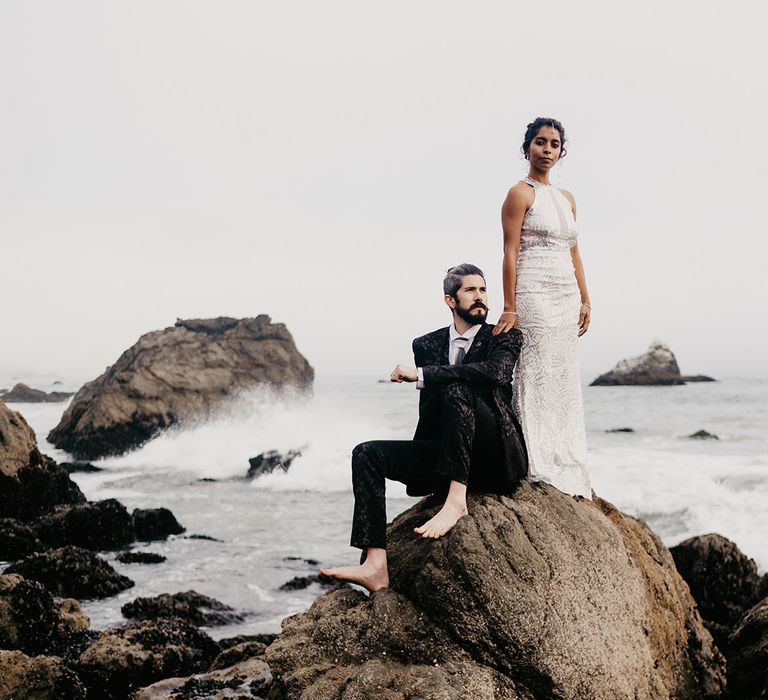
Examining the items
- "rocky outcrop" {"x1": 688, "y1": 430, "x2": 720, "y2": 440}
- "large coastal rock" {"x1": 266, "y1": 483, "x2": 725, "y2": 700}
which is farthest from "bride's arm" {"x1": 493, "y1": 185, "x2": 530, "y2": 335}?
"rocky outcrop" {"x1": 688, "y1": 430, "x2": 720, "y2": 440}

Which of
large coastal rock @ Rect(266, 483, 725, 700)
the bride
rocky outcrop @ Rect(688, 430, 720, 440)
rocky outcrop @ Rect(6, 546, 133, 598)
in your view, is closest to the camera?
large coastal rock @ Rect(266, 483, 725, 700)

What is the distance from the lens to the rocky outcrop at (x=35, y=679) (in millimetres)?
6340

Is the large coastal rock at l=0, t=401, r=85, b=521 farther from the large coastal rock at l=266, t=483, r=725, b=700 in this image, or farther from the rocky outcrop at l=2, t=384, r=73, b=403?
the rocky outcrop at l=2, t=384, r=73, b=403

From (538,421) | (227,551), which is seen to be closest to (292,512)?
(227,551)

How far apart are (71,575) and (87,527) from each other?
335 centimetres

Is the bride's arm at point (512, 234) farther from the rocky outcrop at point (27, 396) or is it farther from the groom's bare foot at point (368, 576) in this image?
the rocky outcrop at point (27, 396)

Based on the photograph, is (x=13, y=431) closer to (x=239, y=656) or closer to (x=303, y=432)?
(x=239, y=656)

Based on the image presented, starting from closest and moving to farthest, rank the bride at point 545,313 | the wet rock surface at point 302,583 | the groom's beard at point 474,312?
1. the groom's beard at point 474,312
2. the bride at point 545,313
3. the wet rock surface at point 302,583

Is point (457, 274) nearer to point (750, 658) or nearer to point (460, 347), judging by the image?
point (460, 347)

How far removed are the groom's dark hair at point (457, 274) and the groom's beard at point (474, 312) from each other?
0.38 feet

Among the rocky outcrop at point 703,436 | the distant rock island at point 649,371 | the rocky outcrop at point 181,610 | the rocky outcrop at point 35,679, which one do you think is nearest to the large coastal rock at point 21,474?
the rocky outcrop at point 181,610

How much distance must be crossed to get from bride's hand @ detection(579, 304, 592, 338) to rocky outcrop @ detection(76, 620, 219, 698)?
5.58 meters

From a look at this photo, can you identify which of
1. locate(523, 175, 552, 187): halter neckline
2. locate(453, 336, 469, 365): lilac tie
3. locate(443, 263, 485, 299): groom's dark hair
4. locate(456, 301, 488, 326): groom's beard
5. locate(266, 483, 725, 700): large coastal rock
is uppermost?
locate(523, 175, 552, 187): halter neckline

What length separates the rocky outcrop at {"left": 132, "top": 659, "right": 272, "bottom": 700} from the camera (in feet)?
22.0
